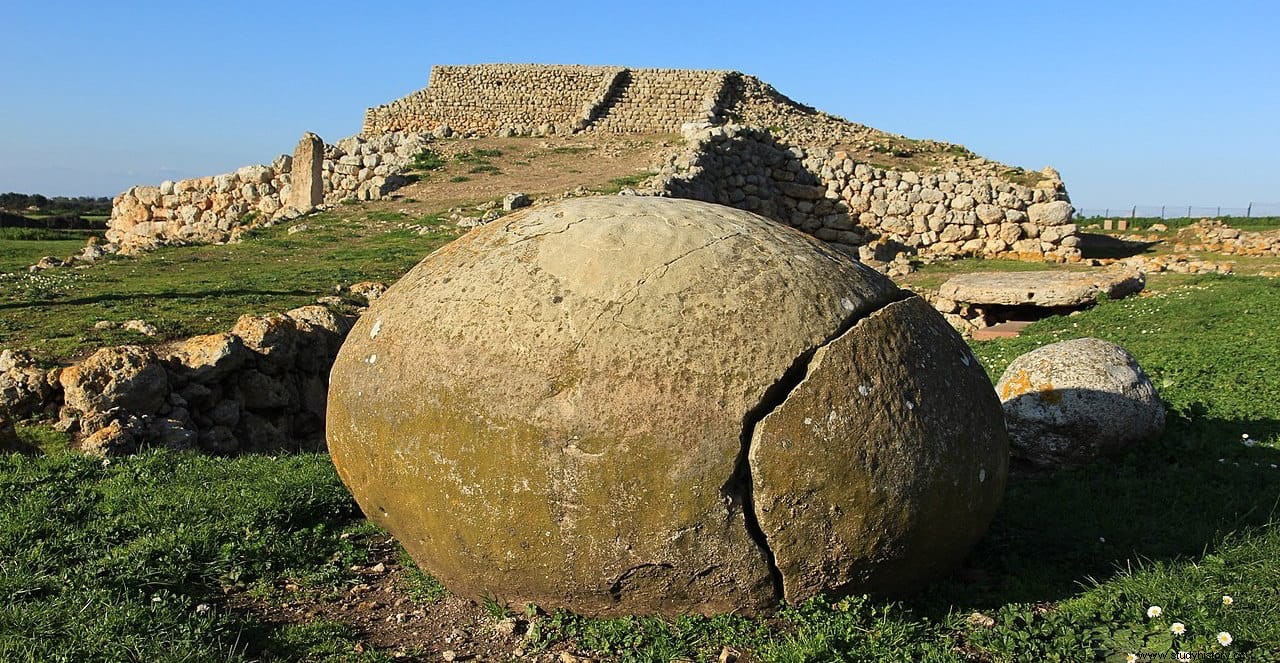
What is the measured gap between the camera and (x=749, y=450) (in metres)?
3.96

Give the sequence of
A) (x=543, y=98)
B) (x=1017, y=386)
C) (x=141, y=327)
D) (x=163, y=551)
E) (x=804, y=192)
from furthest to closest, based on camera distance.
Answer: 1. (x=543, y=98)
2. (x=804, y=192)
3. (x=141, y=327)
4. (x=1017, y=386)
5. (x=163, y=551)

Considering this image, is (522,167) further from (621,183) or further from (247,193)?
(247,193)

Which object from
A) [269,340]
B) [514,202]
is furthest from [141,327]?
[514,202]

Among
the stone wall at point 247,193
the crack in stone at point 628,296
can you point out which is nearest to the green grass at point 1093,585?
the crack in stone at point 628,296

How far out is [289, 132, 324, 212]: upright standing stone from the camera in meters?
23.2

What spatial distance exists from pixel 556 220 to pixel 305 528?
8.01 ft

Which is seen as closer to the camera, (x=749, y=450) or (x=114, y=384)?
(x=749, y=450)

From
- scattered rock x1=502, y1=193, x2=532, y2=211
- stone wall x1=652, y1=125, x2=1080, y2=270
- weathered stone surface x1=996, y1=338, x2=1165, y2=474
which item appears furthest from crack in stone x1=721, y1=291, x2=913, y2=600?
stone wall x1=652, y1=125, x2=1080, y2=270

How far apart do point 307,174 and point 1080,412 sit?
20566mm

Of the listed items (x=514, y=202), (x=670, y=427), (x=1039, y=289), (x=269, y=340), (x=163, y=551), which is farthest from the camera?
(x=514, y=202)

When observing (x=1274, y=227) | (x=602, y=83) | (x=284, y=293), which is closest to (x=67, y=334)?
(x=284, y=293)

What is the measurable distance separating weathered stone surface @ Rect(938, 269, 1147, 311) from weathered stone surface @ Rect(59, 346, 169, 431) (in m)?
11.3

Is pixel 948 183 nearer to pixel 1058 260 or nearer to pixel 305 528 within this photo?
pixel 1058 260

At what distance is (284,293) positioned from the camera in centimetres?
1196
